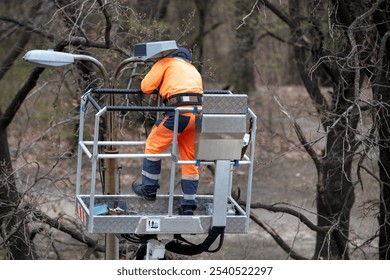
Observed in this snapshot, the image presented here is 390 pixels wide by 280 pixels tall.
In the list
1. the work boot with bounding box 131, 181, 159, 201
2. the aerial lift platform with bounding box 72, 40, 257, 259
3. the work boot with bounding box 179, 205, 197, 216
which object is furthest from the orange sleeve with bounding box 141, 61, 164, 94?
the work boot with bounding box 179, 205, 197, 216

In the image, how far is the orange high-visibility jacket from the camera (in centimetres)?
717

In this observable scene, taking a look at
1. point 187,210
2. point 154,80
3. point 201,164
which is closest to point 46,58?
point 154,80

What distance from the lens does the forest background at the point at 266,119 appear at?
10.6m

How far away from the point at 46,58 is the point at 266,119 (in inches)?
594

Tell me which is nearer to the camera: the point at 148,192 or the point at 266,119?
the point at 148,192

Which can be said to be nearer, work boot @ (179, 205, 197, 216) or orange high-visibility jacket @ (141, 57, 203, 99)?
orange high-visibility jacket @ (141, 57, 203, 99)

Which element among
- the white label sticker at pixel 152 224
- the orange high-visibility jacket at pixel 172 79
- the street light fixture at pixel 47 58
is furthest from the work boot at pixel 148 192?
the street light fixture at pixel 47 58

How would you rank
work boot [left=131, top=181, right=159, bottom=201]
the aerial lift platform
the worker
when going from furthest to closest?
1. work boot [left=131, top=181, right=159, bottom=201]
2. the worker
3. the aerial lift platform

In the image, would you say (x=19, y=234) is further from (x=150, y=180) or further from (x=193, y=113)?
(x=193, y=113)

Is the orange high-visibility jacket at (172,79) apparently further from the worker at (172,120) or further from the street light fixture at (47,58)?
the street light fixture at (47,58)

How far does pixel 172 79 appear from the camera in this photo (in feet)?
23.7

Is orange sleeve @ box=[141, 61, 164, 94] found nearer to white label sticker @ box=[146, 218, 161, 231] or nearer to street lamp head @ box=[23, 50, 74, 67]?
street lamp head @ box=[23, 50, 74, 67]

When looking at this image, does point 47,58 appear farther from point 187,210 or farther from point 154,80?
point 187,210

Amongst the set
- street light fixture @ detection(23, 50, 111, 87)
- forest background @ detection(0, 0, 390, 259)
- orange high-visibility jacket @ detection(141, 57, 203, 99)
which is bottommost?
forest background @ detection(0, 0, 390, 259)
